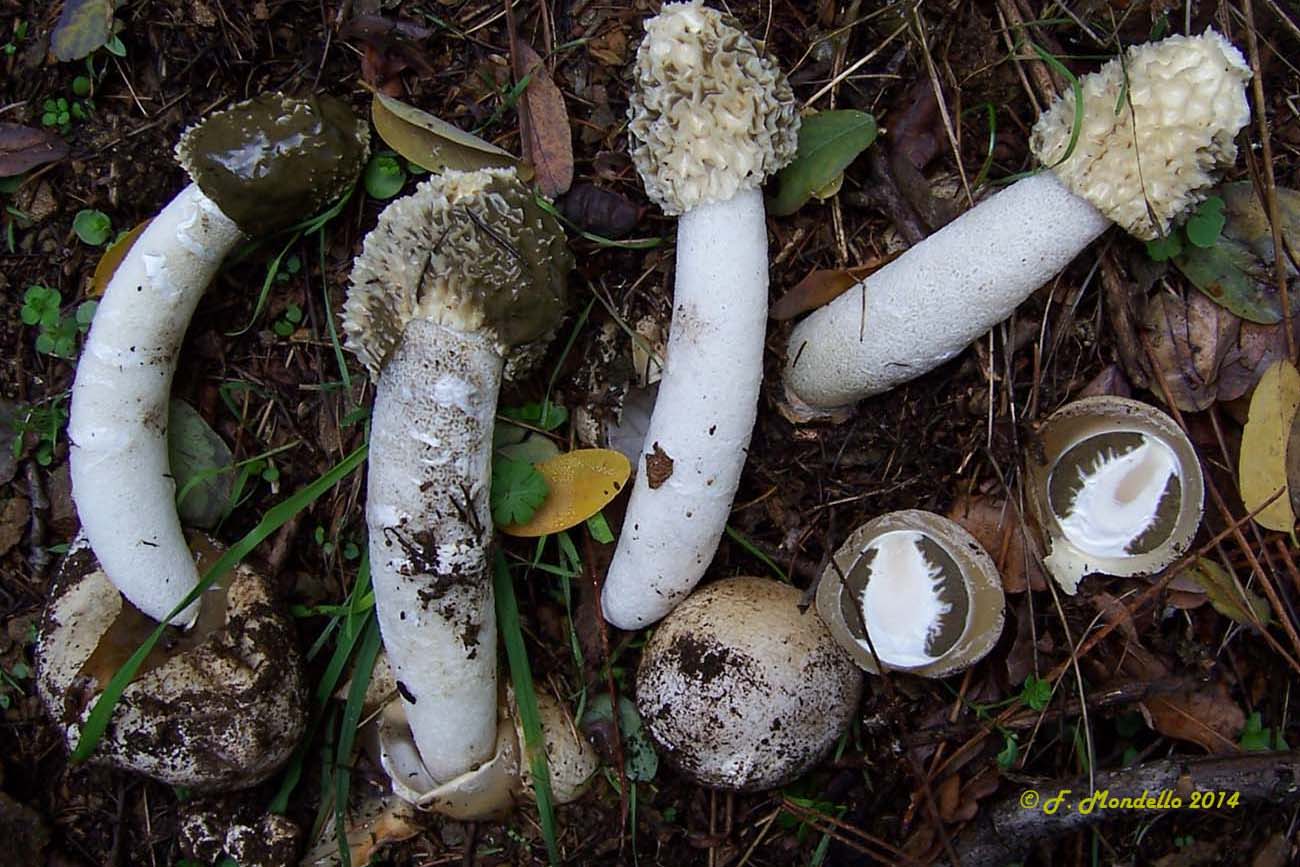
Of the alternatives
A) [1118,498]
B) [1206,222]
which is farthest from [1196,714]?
[1206,222]

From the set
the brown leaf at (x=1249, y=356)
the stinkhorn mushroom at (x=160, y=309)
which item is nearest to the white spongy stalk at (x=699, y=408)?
the stinkhorn mushroom at (x=160, y=309)

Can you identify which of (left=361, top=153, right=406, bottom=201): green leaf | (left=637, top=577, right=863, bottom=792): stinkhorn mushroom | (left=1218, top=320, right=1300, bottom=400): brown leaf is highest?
(left=361, top=153, right=406, bottom=201): green leaf

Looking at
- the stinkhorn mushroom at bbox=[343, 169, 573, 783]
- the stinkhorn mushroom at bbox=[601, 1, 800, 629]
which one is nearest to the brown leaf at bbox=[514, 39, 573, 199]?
the stinkhorn mushroom at bbox=[343, 169, 573, 783]

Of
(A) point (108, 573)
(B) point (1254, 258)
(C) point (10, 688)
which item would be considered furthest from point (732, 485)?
(C) point (10, 688)

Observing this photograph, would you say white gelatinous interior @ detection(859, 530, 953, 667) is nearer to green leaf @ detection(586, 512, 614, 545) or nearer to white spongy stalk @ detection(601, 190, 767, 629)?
white spongy stalk @ detection(601, 190, 767, 629)

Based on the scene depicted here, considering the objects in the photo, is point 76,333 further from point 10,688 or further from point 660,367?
point 660,367

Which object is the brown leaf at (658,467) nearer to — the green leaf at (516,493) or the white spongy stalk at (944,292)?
the green leaf at (516,493)

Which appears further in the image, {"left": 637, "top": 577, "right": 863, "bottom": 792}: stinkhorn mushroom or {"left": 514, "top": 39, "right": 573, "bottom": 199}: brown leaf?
{"left": 514, "top": 39, "right": 573, "bottom": 199}: brown leaf
